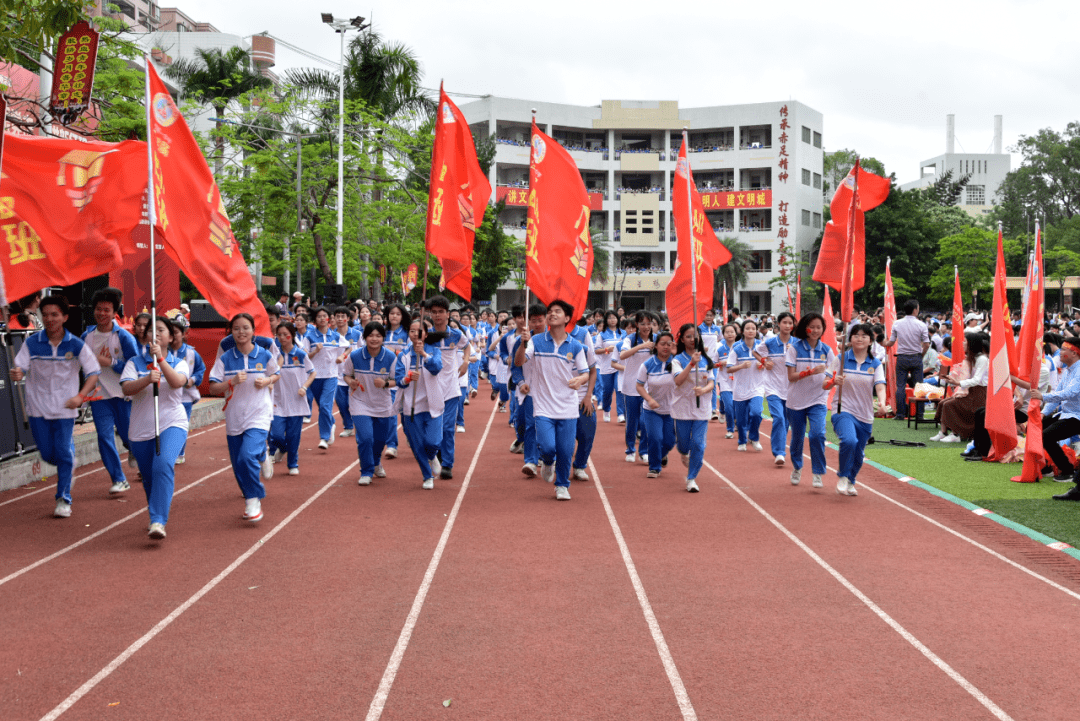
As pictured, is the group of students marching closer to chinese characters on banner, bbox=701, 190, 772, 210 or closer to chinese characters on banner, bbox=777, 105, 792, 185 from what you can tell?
chinese characters on banner, bbox=701, 190, 772, 210

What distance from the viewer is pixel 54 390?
7992 mm

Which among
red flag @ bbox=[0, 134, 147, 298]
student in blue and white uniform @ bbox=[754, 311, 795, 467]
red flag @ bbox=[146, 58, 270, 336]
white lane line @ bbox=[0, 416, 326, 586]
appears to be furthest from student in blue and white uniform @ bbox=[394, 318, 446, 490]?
student in blue and white uniform @ bbox=[754, 311, 795, 467]

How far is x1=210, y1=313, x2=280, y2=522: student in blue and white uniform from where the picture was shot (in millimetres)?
7770

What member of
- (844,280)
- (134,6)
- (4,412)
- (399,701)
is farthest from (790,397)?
(134,6)

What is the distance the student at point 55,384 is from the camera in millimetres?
7977

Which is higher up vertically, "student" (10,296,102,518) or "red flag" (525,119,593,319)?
"red flag" (525,119,593,319)

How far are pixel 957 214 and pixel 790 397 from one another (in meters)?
62.8

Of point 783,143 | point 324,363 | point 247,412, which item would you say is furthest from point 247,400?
point 783,143

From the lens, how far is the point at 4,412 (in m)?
9.66

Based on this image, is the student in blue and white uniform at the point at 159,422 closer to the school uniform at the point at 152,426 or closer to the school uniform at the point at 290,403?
the school uniform at the point at 152,426

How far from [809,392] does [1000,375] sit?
8.12 feet

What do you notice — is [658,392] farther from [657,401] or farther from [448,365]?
[448,365]

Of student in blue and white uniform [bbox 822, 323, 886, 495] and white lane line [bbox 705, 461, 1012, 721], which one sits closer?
white lane line [bbox 705, 461, 1012, 721]

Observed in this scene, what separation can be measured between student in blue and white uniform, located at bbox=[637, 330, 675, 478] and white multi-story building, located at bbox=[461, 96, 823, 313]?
48643mm
